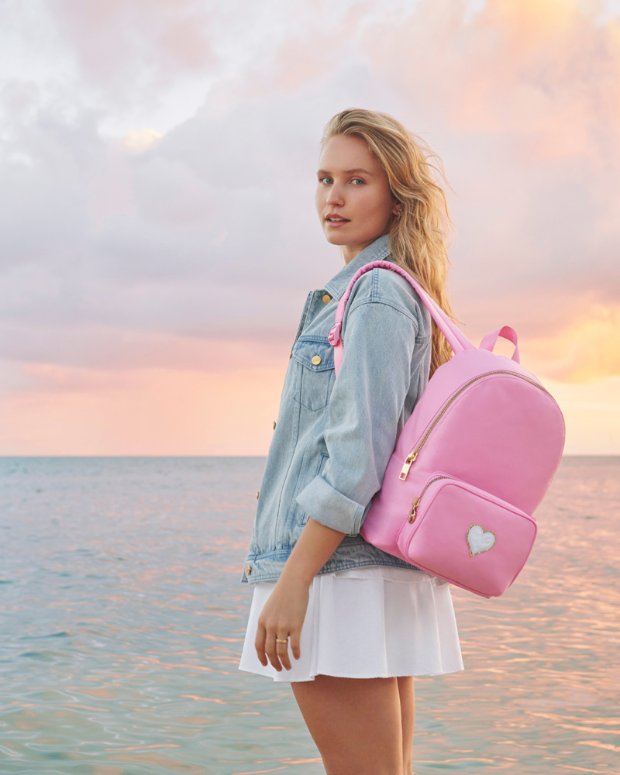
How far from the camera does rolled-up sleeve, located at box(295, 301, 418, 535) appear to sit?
193cm

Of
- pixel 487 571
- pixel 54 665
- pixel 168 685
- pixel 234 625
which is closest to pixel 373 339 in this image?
pixel 487 571

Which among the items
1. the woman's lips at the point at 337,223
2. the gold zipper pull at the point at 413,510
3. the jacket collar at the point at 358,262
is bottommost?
the gold zipper pull at the point at 413,510

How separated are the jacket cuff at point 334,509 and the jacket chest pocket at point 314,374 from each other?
9.9 inches

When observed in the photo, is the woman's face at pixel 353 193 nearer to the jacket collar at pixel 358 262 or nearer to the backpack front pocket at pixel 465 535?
the jacket collar at pixel 358 262

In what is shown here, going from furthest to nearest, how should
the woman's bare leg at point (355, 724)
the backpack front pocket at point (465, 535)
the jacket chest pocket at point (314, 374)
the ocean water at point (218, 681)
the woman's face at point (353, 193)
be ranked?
1. the ocean water at point (218, 681)
2. the woman's face at point (353, 193)
3. the jacket chest pocket at point (314, 374)
4. the woman's bare leg at point (355, 724)
5. the backpack front pocket at point (465, 535)

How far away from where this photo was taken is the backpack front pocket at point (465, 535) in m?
1.90

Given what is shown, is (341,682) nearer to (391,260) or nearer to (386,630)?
(386,630)

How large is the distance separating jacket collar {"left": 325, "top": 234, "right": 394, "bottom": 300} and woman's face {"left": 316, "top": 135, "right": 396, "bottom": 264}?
0.04 metres

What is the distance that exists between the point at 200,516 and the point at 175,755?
16.7 meters

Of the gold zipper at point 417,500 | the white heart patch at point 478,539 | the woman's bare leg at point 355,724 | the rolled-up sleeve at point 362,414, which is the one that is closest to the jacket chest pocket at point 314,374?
the rolled-up sleeve at point 362,414

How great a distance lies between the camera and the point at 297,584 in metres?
1.95

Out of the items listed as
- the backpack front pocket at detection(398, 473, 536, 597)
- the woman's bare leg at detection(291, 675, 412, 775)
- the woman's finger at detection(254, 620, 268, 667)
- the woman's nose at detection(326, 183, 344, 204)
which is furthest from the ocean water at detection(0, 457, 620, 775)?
the woman's nose at detection(326, 183, 344, 204)

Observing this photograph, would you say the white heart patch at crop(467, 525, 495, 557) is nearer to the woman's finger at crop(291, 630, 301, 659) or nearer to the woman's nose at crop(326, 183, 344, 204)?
the woman's finger at crop(291, 630, 301, 659)

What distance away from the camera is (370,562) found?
6.65 ft
